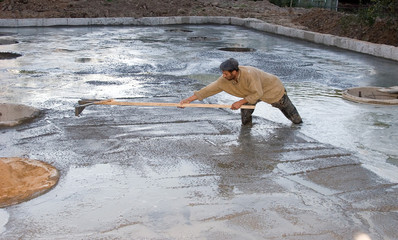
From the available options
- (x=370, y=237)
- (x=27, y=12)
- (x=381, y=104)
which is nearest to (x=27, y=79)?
(x=381, y=104)

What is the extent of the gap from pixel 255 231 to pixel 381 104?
4668 mm

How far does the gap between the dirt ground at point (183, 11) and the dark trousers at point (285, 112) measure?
9344 mm

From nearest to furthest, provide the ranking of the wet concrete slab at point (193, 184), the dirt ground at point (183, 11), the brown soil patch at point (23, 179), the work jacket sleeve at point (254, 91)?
1. the wet concrete slab at point (193, 184)
2. the brown soil patch at point (23, 179)
3. the work jacket sleeve at point (254, 91)
4. the dirt ground at point (183, 11)

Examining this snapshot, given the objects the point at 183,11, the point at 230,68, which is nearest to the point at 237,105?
the point at 230,68

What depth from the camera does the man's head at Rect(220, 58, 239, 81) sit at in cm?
529

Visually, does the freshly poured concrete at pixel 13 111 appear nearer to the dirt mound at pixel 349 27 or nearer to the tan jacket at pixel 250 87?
the tan jacket at pixel 250 87

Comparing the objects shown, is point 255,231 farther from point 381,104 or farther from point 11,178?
point 381,104

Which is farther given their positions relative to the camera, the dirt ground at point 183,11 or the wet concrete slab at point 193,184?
the dirt ground at point 183,11

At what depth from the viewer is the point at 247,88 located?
5.71 m

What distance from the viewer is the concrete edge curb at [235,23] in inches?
483

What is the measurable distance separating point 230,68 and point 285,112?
1.47 meters

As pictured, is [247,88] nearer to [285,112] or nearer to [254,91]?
[254,91]

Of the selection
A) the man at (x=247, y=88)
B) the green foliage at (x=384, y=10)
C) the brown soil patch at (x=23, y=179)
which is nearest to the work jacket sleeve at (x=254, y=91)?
the man at (x=247, y=88)

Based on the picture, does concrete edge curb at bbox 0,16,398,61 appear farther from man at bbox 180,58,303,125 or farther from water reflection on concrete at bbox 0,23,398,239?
man at bbox 180,58,303,125
